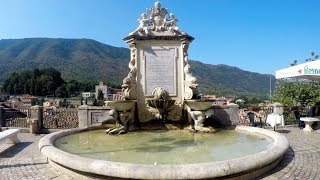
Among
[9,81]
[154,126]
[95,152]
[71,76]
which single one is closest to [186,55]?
[154,126]

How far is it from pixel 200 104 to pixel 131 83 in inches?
86.9

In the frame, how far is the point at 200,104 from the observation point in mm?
9625

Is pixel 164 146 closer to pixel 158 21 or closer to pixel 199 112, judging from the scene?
pixel 199 112

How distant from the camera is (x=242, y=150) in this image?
670 centimetres

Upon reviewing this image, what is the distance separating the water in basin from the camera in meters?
6.05

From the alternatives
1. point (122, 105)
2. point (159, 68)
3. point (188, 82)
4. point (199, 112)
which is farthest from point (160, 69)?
point (199, 112)

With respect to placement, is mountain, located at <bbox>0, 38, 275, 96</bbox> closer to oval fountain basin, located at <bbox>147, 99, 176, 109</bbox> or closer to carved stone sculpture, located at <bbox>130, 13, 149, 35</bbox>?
carved stone sculpture, located at <bbox>130, 13, 149, 35</bbox>

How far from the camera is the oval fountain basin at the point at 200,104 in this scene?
9.56m

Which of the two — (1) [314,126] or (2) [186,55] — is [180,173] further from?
(1) [314,126]

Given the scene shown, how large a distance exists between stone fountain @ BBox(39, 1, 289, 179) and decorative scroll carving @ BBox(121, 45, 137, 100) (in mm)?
30

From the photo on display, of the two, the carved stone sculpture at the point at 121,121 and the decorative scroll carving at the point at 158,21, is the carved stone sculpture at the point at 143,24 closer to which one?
the decorative scroll carving at the point at 158,21

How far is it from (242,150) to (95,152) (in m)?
3.02

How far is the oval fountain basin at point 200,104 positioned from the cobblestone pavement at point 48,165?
2.55m

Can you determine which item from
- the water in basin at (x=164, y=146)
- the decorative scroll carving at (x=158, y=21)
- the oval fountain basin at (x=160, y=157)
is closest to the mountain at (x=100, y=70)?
the decorative scroll carving at (x=158, y=21)
